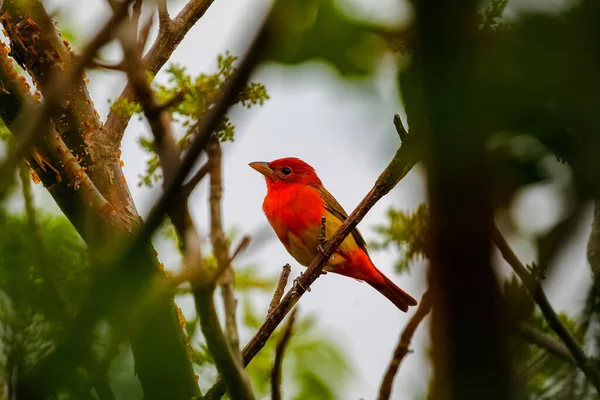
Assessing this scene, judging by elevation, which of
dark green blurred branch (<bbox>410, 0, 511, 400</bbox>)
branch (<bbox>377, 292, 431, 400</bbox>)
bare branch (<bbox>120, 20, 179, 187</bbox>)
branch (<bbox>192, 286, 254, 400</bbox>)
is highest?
branch (<bbox>377, 292, 431, 400</bbox>)

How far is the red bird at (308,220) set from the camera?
5.64 m

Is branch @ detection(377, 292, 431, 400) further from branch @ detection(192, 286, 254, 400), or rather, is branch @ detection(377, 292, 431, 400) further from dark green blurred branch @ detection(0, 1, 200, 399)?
branch @ detection(192, 286, 254, 400)

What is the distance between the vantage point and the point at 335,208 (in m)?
6.08

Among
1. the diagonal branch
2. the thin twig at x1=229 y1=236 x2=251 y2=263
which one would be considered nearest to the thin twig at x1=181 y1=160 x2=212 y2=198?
the diagonal branch

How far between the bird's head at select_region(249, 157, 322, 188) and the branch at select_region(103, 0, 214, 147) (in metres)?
2.40

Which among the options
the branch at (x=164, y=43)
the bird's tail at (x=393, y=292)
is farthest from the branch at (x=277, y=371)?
the bird's tail at (x=393, y=292)

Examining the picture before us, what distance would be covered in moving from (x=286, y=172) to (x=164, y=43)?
2573 millimetres

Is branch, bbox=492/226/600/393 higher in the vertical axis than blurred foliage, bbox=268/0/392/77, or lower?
lower

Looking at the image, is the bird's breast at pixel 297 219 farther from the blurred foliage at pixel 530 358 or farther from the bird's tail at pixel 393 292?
the blurred foliage at pixel 530 358

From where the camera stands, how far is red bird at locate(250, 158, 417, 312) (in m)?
5.64

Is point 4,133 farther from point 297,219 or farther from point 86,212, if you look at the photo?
point 297,219

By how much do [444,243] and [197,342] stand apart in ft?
7.05

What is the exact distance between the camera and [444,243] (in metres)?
0.72

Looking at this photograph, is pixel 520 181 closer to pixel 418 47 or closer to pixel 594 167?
pixel 594 167
